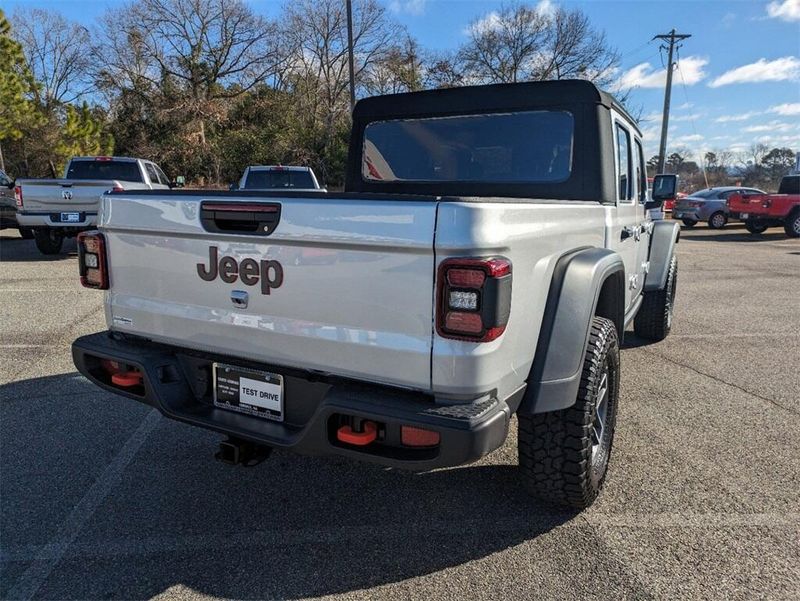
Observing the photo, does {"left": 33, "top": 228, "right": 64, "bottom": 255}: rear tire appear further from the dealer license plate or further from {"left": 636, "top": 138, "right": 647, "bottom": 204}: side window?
{"left": 636, "top": 138, "right": 647, "bottom": 204}: side window

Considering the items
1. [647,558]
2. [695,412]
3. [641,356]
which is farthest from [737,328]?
[647,558]

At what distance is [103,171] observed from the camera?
11844 millimetres

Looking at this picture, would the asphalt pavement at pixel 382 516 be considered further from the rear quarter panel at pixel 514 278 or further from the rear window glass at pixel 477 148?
the rear window glass at pixel 477 148

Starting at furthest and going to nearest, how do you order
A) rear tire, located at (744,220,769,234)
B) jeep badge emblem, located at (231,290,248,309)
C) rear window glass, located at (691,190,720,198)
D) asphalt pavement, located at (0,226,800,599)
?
1. rear window glass, located at (691,190,720,198)
2. rear tire, located at (744,220,769,234)
3. jeep badge emblem, located at (231,290,248,309)
4. asphalt pavement, located at (0,226,800,599)

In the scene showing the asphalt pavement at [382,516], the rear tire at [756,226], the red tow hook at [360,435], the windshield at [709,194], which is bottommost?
the asphalt pavement at [382,516]

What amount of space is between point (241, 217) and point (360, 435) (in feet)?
3.24

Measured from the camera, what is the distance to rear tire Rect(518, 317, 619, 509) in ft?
8.26

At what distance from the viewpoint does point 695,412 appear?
13.1 ft

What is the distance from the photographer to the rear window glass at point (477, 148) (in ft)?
11.4

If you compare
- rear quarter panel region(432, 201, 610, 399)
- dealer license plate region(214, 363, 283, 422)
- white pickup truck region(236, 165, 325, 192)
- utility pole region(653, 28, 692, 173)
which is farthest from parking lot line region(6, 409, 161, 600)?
utility pole region(653, 28, 692, 173)

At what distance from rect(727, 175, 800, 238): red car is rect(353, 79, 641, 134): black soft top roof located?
16.6m

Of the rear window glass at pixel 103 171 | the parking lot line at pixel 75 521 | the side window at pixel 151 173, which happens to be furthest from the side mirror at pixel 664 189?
the side window at pixel 151 173

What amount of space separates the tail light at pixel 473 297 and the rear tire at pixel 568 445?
2.40ft

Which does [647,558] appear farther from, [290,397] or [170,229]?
[170,229]
